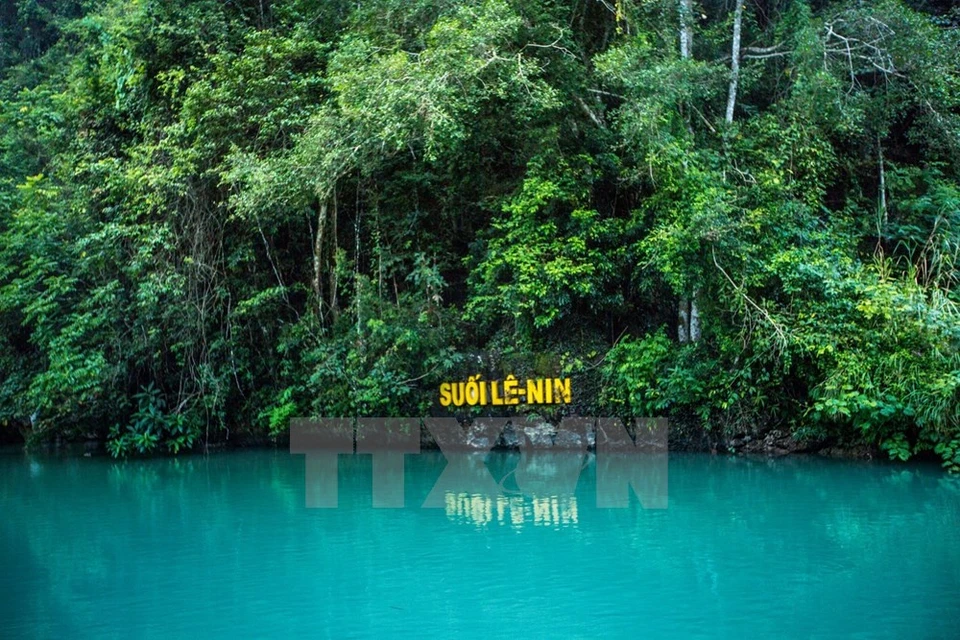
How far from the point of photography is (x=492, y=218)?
11.7 metres

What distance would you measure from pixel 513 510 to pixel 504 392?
3.38m

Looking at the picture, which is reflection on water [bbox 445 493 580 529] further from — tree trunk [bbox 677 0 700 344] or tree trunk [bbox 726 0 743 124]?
tree trunk [bbox 726 0 743 124]

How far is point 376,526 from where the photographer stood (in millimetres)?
7316

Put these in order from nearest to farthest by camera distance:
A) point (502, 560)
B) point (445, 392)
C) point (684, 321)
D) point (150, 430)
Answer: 1. point (502, 560)
2. point (684, 321)
3. point (445, 392)
4. point (150, 430)

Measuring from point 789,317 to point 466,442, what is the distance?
13.3ft

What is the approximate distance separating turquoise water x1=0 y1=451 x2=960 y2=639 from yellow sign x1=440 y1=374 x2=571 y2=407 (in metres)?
1.50

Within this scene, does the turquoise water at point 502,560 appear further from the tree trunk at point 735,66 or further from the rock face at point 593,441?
the tree trunk at point 735,66

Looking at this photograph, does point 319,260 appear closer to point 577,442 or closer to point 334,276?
point 334,276

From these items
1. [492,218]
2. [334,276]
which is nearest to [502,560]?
[492,218]

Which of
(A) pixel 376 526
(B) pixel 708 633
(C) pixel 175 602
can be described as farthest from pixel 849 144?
(C) pixel 175 602

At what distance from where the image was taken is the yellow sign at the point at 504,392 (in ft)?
35.8

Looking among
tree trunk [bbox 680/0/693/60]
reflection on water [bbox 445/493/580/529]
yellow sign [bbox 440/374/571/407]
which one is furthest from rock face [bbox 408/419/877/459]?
tree trunk [bbox 680/0/693/60]

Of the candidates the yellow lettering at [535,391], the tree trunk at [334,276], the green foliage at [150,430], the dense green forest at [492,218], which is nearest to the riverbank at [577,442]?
the dense green forest at [492,218]

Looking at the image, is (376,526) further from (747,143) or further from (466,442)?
(747,143)
